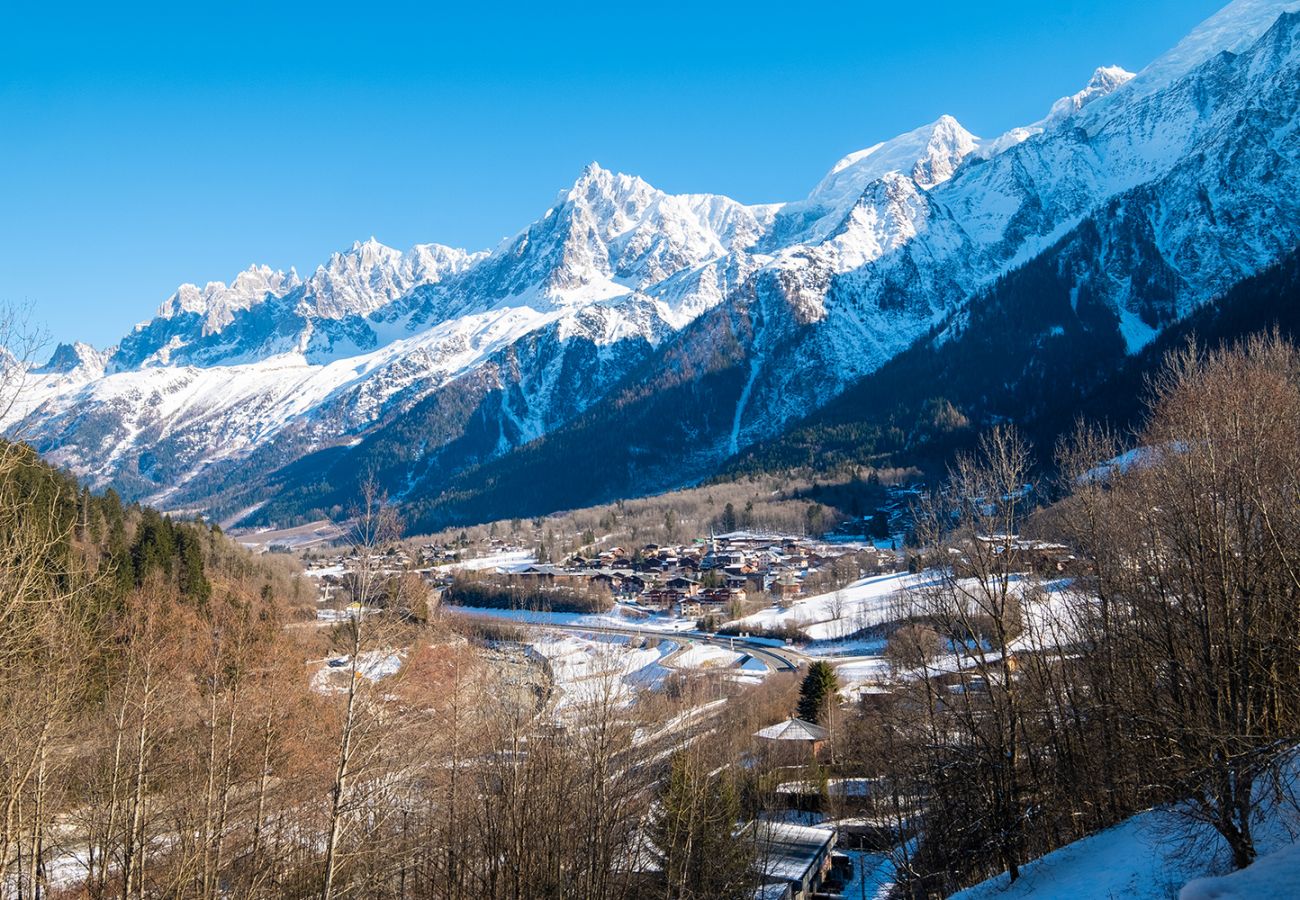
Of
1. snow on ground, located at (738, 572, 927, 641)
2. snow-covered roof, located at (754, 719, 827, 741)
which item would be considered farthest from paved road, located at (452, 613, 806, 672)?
snow-covered roof, located at (754, 719, 827, 741)

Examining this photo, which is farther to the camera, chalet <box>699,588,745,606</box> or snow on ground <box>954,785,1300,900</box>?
chalet <box>699,588,745,606</box>

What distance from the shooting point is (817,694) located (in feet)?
152

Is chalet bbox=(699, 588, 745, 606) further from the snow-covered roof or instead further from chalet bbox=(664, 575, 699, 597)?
the snow-covered roof

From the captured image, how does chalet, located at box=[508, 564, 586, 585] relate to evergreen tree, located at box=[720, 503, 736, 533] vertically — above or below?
below

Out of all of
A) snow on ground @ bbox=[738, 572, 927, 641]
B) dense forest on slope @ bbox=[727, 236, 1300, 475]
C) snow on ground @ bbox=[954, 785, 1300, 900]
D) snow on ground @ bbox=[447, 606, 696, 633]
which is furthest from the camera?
dense forest on slope @ bbox=[727, 236, 1300, 475]

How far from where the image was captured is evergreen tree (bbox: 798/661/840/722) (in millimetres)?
45656

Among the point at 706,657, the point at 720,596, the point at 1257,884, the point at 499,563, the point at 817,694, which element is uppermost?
the point at 1257,884

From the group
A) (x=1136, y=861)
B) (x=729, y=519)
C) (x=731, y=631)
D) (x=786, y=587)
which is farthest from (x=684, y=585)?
(x=1136, y=861)

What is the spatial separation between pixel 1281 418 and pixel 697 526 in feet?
469

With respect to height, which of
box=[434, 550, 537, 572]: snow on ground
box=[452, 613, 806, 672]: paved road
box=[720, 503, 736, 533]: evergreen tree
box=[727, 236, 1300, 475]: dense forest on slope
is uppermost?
box=[727, 236, 1300, 475]: dense forest on slope

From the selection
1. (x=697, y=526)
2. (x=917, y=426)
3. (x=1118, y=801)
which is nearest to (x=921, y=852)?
(x=1118, y=801)

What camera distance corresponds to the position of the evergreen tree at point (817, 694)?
45656 millimetres

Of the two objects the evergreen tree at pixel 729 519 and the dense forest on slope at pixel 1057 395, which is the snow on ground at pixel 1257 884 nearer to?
the dense forest on slope at pixel 1057 395

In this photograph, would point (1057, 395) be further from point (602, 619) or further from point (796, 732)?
point (796, 732)
